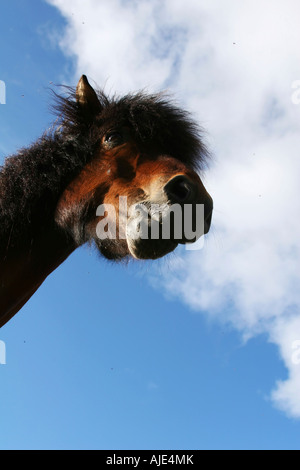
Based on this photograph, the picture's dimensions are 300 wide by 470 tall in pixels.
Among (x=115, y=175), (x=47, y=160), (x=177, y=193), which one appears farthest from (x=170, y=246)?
(x=47, y=160)

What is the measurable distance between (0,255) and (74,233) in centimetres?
70

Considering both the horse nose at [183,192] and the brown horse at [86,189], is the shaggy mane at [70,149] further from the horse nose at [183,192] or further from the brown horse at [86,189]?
the horse nose at [183,192]

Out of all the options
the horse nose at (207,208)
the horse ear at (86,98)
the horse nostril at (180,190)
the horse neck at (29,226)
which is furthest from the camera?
the horse ear at (86,98)

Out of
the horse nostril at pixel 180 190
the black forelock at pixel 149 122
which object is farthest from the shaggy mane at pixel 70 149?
the horse nostril at pixel 180 190

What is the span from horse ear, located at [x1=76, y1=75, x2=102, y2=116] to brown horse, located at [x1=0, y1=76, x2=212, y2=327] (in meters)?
0.01

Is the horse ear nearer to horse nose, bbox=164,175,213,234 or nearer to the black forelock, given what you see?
the black forelock

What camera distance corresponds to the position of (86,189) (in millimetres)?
4023

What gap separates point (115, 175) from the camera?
4.04m

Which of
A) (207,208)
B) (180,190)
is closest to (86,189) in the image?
(180,190)

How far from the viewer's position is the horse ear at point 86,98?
15.0 ft

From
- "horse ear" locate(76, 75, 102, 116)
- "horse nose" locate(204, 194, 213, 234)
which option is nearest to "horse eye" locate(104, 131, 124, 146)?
"horse ear" locate(76, 75, 102, 116)

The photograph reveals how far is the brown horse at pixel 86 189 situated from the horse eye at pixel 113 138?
Result: 0.03 feet

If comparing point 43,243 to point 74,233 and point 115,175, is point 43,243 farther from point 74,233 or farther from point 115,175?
point 115,175

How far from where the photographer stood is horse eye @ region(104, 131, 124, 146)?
4.28m
